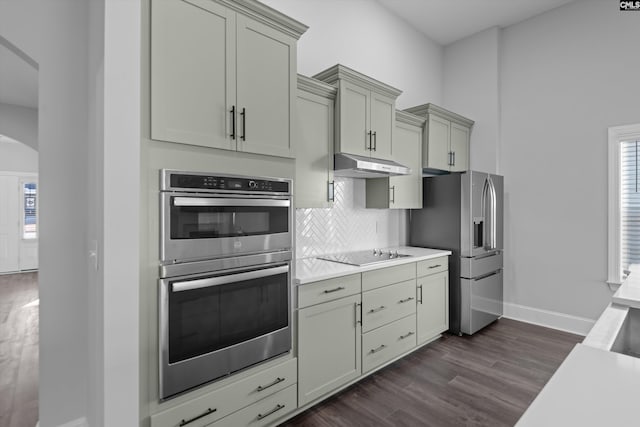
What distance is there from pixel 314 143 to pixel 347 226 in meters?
1.10

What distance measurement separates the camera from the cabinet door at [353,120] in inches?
106

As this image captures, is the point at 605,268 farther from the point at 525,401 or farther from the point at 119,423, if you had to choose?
the point at 119,423

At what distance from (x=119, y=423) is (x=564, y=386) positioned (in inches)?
67.1

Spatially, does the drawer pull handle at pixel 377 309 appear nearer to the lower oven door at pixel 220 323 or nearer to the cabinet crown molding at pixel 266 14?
the lower oven door at pixel 220 323

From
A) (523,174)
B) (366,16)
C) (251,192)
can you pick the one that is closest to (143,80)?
(251,192)

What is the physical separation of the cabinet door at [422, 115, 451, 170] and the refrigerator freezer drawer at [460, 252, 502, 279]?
1.15 meters

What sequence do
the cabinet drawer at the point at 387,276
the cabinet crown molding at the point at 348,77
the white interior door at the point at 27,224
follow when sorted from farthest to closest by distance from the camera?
the white interior door at the point at 27,224 → the cabinet crown molding at the point at 348,77 → the cabinet drawer at the point at 387,276

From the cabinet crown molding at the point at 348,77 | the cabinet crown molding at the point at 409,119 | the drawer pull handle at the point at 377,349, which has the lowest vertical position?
the drawer pull handle at the point at 377,349

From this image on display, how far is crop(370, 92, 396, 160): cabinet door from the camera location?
302 cm

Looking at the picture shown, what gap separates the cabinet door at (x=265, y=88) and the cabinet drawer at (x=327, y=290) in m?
0.90

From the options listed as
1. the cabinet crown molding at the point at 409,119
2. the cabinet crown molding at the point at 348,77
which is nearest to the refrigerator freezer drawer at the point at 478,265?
the cabinet crown molding at the point at 409,119

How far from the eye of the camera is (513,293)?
4168mm

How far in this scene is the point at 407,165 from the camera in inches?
139

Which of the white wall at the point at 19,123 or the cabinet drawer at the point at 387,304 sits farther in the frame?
the white wall at the point at 19,123
